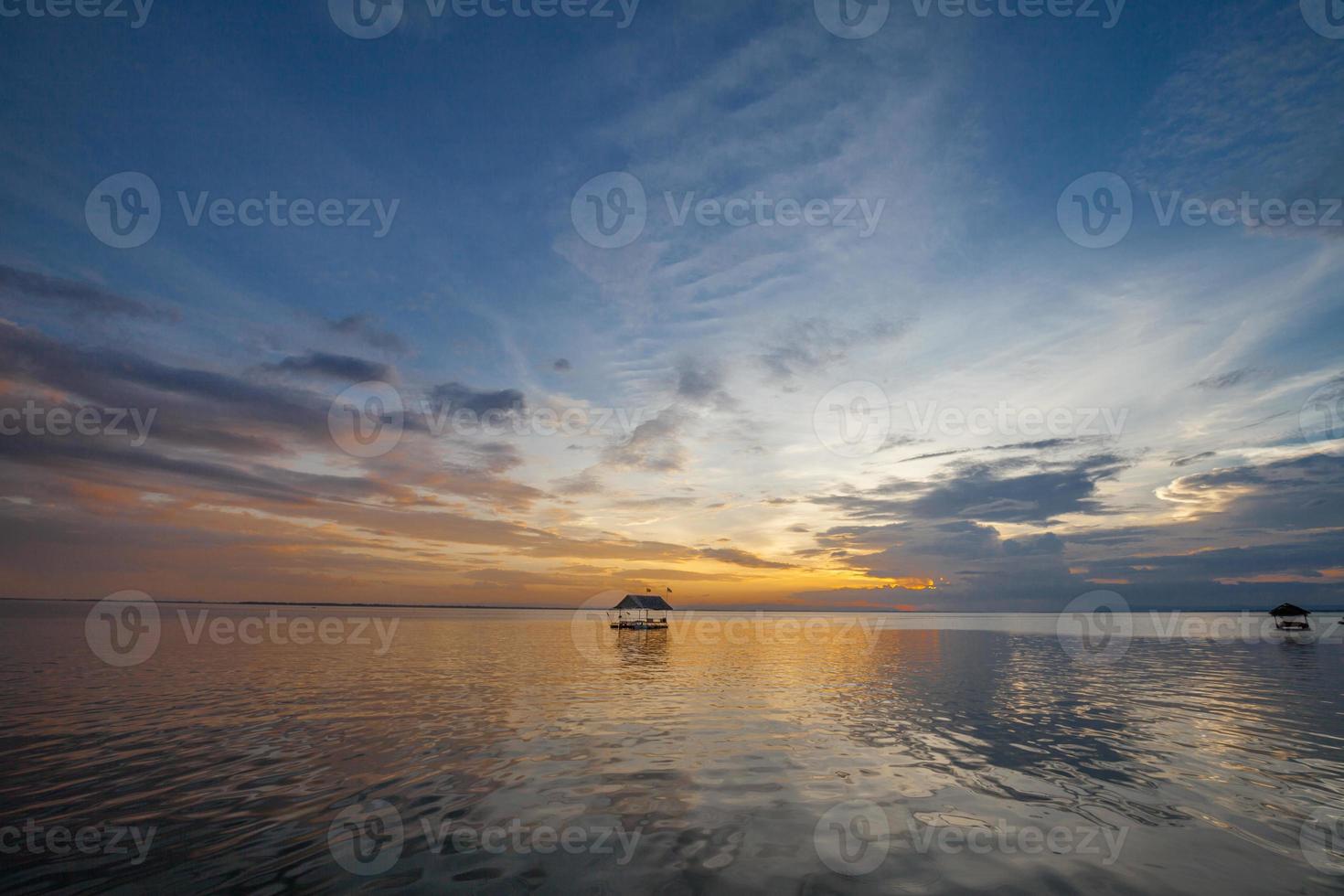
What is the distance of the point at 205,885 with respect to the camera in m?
9.27

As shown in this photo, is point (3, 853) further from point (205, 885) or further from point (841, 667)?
point (841, 667)

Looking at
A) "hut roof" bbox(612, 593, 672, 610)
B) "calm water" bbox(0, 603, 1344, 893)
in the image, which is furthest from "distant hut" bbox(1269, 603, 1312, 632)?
"hut roof" bbox(612, 593, 672, 610)

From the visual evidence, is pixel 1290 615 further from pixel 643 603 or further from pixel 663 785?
→ pixel 663 785

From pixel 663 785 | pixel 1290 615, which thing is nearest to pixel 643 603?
pixel 663 785

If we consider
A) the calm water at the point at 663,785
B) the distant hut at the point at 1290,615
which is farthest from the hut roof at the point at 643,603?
the distant hut at the point at 1290,615

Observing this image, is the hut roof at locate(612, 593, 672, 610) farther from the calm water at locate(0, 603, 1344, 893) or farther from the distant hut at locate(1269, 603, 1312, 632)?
the distant hut at locate(1269, 603, 1312, 632)

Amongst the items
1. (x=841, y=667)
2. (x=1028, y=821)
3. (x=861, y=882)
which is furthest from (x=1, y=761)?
(x=841, y=667)

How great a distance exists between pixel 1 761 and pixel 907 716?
29.8 m

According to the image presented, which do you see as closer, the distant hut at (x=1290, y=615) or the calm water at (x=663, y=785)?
the calm water at (x=663, y=785)

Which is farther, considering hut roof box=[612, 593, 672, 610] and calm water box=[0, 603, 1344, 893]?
hut roof box=[612, 593, 672, 610]

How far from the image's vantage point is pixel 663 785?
48.4 feet

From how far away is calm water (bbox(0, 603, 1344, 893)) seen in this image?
10148 mm

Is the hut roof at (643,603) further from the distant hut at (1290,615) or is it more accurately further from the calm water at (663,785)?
the distant hut at (1290,615)

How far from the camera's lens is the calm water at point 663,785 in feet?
33.3
